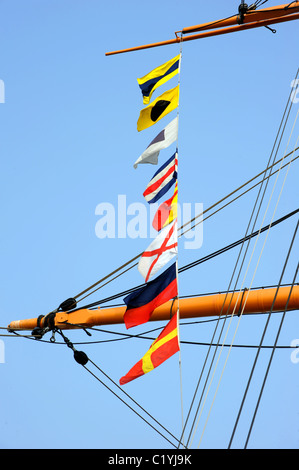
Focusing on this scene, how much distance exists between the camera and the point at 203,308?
51.8 ft

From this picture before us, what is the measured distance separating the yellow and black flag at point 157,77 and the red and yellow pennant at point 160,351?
19.2 feet

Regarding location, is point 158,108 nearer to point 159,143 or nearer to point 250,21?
point 159,143

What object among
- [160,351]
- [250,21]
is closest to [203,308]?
[160,351]

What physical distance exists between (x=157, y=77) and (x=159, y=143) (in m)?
2.21

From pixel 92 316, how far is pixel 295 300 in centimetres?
538

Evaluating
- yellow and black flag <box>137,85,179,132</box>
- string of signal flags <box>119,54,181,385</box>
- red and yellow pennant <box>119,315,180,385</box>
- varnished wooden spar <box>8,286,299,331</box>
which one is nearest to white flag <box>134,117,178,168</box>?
string of signal flags <box>119,54,181,385</box>

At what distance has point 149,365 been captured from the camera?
11273 mm

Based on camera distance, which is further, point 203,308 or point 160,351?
point 203,308

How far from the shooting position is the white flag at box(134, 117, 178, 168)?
44.0ft

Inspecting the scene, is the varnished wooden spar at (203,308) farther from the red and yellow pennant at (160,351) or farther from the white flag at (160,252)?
the red and yellow pennant at (160,351)

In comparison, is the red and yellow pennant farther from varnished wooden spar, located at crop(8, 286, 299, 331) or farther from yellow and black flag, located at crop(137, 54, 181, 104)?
yellow and black flag, located at crop(137, 54, 181, 104)

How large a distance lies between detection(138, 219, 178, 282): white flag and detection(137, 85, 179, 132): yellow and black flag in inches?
121
